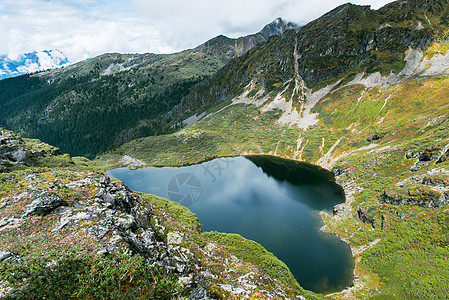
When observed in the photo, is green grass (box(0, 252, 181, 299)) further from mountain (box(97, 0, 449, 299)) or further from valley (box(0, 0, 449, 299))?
mountain (box(97, 0, 449, 299))

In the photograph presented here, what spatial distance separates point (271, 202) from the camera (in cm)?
5975

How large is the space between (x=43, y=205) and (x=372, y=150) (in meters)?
88.3

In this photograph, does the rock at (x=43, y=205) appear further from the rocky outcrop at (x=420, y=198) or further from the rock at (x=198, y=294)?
the rocky outcrop at (x=420, y=198)

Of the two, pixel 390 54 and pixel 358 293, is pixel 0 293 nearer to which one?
pixel 358 293

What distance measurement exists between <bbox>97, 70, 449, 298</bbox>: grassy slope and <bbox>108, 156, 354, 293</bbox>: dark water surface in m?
4.23

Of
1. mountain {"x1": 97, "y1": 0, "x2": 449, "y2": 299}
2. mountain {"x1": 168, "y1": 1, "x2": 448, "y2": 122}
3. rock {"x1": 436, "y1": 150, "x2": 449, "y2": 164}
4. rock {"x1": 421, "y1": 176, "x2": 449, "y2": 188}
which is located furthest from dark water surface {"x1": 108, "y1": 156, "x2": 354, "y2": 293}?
mountain {"x1": 168, "y1": 1, "x2": 448, "y2": 122}

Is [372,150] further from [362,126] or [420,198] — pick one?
[420,198]

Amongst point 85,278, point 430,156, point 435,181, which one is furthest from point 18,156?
point 430,156

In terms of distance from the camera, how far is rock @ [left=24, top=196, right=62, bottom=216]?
17.1 metres

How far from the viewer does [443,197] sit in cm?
3856

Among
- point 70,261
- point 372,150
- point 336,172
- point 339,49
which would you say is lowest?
point 336,172

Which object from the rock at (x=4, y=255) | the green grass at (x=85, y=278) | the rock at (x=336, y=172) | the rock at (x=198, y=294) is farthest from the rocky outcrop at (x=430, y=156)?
the rock at (x=4, y=255)

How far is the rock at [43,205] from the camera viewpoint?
56.1ft

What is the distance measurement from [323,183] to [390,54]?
94006 millimetres
